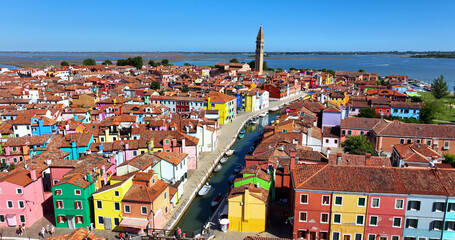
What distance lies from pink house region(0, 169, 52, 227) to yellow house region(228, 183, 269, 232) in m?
14.4

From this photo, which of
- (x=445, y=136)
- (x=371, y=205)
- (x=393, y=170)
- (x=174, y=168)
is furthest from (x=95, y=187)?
(x=445, y=136)

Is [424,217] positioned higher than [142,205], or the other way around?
[424,217]

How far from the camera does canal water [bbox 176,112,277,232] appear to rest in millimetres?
25975

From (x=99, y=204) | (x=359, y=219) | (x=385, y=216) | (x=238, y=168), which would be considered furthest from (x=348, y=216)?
(x=238, y=168)

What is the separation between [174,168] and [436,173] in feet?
63.3

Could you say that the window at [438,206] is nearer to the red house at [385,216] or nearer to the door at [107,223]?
the red house at [385,216]

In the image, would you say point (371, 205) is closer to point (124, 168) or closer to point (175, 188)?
point (175, 188)

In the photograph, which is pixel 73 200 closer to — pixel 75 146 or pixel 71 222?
pixel 71 222

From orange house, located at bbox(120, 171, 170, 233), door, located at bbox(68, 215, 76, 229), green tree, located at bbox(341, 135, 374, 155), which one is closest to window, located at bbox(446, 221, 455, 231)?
green tree, located at bbox(341, 135, 374, 155)

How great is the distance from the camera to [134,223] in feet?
72.0

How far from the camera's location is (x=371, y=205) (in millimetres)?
19312

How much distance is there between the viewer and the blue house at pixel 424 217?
18.7 meters

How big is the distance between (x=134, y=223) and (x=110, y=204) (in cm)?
226

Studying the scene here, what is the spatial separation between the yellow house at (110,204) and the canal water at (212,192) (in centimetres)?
491
